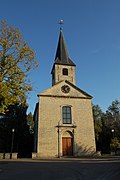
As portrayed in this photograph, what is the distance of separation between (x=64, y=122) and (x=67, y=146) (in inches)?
132

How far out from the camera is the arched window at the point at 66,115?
28006mm

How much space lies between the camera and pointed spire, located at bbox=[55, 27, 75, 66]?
33500 mm

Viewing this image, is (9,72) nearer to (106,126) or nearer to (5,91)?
(5,91)

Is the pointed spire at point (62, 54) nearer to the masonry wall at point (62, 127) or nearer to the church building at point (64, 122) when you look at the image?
the church building at point (64, 122)

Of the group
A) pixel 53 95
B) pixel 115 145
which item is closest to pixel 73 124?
pixel 53 95

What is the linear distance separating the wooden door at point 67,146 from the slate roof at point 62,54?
12945 millimetres

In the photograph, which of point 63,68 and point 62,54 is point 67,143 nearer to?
point 63,68

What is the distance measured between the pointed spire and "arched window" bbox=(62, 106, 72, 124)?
8595mm

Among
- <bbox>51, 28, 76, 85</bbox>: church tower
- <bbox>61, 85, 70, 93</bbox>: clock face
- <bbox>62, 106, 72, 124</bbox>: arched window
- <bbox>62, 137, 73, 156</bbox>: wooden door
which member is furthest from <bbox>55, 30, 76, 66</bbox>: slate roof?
<bbox>62, 137, 73, 156</bbox>: wooden door

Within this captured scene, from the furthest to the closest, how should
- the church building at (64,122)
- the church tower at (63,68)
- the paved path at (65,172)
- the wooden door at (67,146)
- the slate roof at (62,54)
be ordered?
1. the slate roof at (62,54)
2. the church tower at (63,68)
3. the wooden door at (67,146)
4. the church building at (64,122)
5. the paved path at (65,172)

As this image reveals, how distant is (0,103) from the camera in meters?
13.5

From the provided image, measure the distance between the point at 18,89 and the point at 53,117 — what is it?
555 inches

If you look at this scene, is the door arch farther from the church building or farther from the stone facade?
the stone facade

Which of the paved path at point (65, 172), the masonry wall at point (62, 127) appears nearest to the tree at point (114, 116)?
the masonry wall at point (62, 127)
